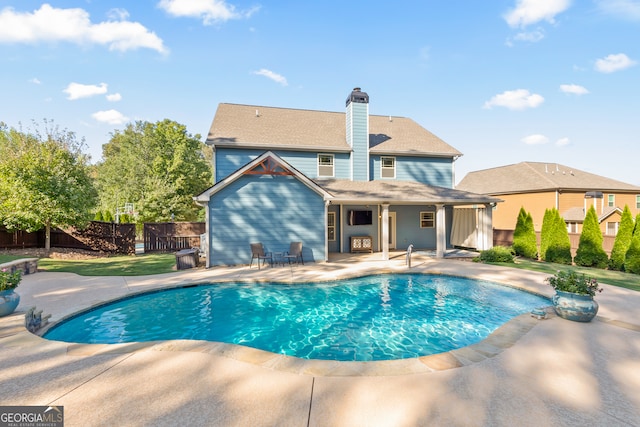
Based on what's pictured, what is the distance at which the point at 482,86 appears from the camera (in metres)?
16.8

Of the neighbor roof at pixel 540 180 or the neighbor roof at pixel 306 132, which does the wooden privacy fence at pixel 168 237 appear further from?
the neighbor roof at pixel 540 180

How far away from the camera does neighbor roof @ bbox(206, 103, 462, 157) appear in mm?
14531

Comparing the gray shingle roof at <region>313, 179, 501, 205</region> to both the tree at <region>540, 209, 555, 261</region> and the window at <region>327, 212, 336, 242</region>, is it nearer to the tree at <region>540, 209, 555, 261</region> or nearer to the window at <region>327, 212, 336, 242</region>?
the window at <region>327, 212, 336, 242</region>

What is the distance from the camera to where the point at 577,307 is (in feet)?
18.0

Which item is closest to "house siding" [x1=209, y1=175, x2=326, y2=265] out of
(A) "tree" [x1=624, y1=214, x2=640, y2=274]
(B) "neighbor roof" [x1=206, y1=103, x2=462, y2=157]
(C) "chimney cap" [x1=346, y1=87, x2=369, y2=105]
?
(B) "neighbor roof" [x1=206, y1=103, x2=462, y2=157]

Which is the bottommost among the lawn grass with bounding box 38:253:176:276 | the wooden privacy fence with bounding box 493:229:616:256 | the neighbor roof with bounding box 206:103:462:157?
the lawn grass with bounding box 38:253:176:276

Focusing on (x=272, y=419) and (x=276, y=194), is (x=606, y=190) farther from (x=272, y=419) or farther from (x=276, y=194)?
(x=272, y=419)

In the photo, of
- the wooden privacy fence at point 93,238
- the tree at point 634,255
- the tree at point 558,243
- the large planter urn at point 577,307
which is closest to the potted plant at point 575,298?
the large planter urn at point 577,307

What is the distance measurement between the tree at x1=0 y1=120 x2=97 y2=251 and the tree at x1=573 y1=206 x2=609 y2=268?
24.0 meters

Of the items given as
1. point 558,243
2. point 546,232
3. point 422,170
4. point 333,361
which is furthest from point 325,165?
point 333,361

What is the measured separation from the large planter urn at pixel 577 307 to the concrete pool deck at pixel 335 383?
0.35 metres

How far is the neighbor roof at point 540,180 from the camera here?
22984mm

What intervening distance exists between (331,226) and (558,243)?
37.0ft

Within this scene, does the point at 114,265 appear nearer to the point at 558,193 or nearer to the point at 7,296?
the point at 7,296
